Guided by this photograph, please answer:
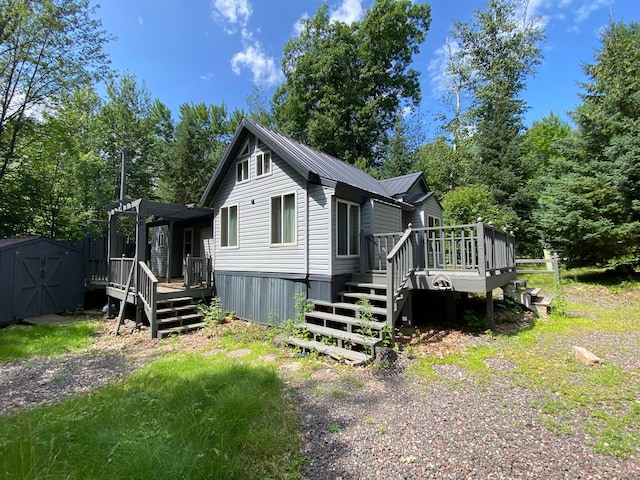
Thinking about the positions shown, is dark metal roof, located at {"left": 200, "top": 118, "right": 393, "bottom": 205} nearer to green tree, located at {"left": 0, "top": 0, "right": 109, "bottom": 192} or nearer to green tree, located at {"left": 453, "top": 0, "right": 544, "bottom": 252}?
green tree, located at {"left": 0, "top": 0, "right": 109, "bottom": 192}

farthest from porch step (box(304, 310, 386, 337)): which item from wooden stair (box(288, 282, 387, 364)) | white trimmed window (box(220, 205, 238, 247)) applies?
white trimmed window (box(220, 205, 238, 247))

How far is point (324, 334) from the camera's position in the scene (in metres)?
6.41

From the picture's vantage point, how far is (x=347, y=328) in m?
6.36

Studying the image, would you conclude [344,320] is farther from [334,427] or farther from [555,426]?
[555,426]

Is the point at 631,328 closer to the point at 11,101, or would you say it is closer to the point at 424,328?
the point at 424,328

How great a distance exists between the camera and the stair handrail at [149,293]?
8164mm

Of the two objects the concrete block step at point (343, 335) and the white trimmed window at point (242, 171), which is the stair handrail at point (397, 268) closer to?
the concrete block step at point (343, 335)

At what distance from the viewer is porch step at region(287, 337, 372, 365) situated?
5.46m

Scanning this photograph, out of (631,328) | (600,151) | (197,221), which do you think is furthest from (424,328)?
(600,151)

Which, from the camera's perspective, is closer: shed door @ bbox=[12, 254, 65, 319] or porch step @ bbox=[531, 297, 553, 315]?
porch step @ bbox=[531, 297, 553, 315]

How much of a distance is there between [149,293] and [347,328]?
5760mm

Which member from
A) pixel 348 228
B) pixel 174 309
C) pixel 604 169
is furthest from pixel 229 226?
pixel 604 169

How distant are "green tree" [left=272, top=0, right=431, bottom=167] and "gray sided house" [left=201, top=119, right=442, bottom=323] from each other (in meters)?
16.3

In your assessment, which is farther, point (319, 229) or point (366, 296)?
point (319, 229)
